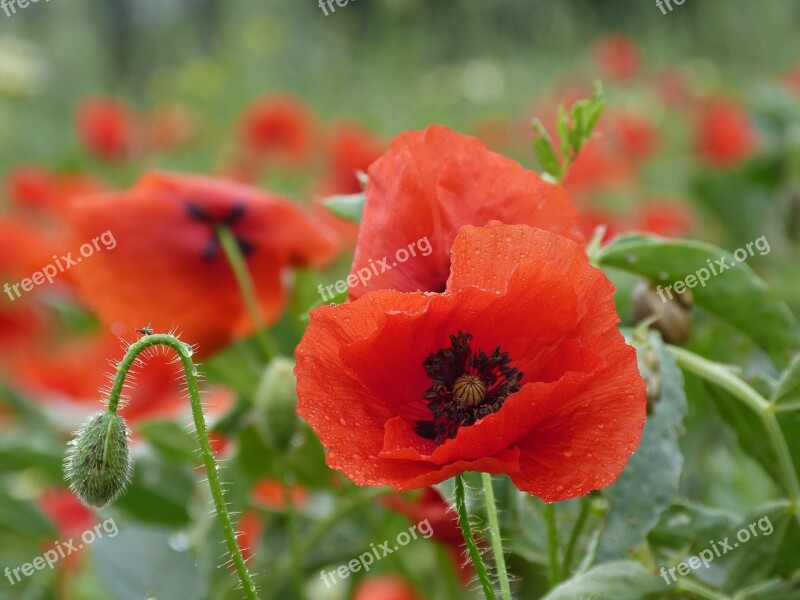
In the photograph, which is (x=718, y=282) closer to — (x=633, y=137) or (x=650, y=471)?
(x=650, y=471)

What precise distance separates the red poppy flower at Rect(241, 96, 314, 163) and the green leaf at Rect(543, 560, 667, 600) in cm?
315

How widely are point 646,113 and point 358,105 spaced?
2.06m

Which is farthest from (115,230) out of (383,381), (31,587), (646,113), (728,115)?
(646,113)

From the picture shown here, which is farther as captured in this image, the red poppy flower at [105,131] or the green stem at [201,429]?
the red poppy flower at [105,131]

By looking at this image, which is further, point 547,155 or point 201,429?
point 547,155

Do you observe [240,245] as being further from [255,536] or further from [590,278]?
[590,278]

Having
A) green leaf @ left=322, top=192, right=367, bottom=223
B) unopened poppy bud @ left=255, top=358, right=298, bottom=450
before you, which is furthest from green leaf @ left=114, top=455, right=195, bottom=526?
green leaf @ left=322, top=192, right=367, bottom=223

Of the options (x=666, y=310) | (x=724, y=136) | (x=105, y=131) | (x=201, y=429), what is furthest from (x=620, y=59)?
(x=201, y=429)

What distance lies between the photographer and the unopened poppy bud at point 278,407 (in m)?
0.98

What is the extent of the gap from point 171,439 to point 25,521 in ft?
1.12

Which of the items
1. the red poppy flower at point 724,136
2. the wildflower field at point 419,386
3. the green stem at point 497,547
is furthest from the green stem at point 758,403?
the red poppy flower at point 724,136

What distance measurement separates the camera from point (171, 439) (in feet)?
3.92

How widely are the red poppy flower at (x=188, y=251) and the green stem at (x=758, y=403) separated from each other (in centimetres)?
49

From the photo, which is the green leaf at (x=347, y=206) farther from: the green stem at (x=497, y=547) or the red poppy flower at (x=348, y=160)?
the red poppy flower at (x=348, y=160)
